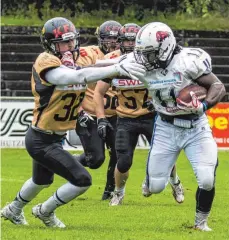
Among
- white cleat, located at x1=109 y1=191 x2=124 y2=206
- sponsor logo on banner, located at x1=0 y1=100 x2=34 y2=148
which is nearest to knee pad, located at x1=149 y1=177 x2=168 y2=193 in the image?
white cleat, located at x1=109 y1=191 x2=124 y2=206

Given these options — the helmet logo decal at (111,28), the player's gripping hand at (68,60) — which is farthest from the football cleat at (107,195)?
the player's gripping hand at (68,60)

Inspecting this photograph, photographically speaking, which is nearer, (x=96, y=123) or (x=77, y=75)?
(x=77, y=75)

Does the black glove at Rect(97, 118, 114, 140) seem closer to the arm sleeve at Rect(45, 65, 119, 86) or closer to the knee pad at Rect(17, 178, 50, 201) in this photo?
the knee pad at Rect(17, 178, 50, 201)

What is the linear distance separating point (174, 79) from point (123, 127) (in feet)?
7.73

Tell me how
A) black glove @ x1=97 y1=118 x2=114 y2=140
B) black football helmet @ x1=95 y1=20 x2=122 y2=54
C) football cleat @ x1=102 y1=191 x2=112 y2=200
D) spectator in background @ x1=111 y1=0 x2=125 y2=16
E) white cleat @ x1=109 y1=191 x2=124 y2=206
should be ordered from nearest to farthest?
black glove @ x1=97 y1=118 x2=114 y2=140, white cleat @ x1=109 y1=191 x2=124 y2=206, football cleat @ x1=102 y1=191 x2=112 y2=200, black football helmet @ x1=95 y1=20 x2=122 y2=54, spectator in background @ x1=111 y1=0 x2=125 y2=16

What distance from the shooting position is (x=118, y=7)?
24.2 m

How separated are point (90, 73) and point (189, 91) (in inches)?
35.8

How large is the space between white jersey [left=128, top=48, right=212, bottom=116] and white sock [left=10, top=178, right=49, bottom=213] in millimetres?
1301

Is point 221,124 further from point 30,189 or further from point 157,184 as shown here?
point 30,189

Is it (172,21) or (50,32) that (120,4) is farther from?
(50,32)

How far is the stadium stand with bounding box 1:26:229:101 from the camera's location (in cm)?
2156

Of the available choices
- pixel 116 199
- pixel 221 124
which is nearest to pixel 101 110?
pixel 116 199

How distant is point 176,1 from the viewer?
965 inches

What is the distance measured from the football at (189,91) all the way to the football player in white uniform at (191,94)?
36 millimetres
